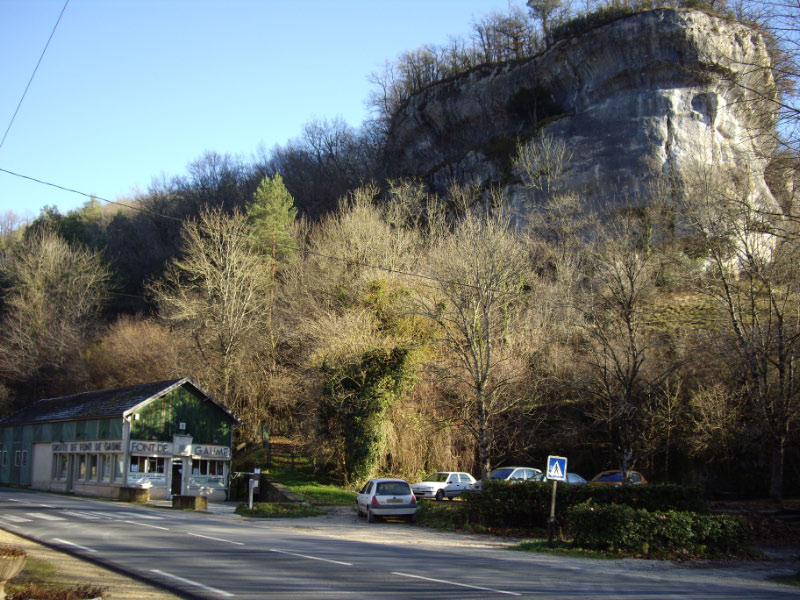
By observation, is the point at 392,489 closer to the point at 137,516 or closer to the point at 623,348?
the point at 137,516

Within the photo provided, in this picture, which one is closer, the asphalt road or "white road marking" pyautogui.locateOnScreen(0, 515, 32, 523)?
the asphalt road

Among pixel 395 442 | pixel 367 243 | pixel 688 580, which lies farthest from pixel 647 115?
pixel 688 580

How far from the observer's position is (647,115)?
5547 cm

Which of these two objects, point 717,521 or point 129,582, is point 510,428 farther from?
point 129,582

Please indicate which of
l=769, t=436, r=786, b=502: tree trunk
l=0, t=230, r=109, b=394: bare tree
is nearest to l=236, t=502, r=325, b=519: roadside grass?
l=769, t=436, r=786, b=502: tree trunk

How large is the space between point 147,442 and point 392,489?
17.1 meters

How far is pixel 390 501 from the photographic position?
23.0 m

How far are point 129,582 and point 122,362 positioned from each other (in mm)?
43559

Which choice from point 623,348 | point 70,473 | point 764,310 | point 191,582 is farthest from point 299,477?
point 191,582

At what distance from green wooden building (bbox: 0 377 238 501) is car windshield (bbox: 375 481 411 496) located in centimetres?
1568

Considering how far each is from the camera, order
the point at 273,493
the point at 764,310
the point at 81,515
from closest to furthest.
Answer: the point at 81,515 < the point at 764,310 < the point at 273,493

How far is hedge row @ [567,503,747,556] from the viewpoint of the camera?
1605cm

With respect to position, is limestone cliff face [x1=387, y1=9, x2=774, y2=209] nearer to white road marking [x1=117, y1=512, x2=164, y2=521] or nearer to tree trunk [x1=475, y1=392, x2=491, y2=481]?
A: tree trunk [x1=475, y1=392, x2=491, y2=481]

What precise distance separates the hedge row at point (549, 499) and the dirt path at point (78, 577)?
1219cm
